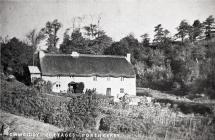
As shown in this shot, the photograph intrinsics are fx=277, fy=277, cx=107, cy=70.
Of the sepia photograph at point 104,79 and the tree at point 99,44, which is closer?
the sepia photograph at point 104,79

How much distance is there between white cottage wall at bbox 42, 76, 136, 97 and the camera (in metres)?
23.9

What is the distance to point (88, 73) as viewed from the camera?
2456 cm

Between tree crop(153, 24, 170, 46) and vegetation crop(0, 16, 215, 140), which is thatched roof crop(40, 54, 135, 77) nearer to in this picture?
vegetation crop(0, 16, 215, 140)

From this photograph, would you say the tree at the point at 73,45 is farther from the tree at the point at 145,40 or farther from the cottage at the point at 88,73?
the tree at the point at 145,40

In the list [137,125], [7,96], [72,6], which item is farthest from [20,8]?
[137,125]

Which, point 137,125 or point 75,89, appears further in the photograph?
point 75,89

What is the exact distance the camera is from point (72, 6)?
34.4 ft

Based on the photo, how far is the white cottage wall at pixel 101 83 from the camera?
23.9m

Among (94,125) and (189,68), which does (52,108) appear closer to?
(94,125)

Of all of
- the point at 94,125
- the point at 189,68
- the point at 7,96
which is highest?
the point at 189,68

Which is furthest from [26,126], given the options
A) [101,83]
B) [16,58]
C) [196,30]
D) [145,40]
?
[145,40]

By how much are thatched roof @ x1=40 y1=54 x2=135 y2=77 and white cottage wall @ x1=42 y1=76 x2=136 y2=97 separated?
0.38m

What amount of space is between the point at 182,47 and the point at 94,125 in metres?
23.1

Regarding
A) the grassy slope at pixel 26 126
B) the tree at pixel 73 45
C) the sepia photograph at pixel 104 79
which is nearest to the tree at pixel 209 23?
the sepia photograph at pixel 104 79
